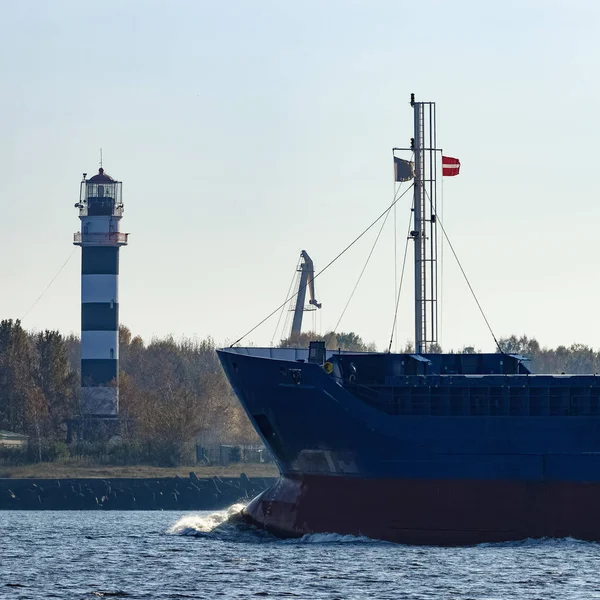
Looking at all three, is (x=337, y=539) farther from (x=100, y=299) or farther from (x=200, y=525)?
(x=100, y=299)

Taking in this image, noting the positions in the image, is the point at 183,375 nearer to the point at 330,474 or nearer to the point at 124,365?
the point at 124,365

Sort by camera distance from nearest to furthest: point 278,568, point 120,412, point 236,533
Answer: point 278,568 < point 236,533 < point 120,412

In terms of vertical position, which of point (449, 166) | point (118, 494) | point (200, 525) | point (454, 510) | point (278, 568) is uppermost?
point (449, 166)

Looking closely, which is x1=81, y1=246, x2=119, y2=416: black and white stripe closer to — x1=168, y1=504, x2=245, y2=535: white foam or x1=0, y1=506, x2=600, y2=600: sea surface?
x1=168, y1=504, x2=245, y2=535: white foam

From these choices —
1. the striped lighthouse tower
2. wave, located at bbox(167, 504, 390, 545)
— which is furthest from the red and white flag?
the striped lighthouse tower

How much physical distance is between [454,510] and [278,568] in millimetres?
7801

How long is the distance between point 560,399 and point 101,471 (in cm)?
4756

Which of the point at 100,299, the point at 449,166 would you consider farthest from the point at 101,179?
the point at 449,166

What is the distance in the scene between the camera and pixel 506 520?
53.7 metres

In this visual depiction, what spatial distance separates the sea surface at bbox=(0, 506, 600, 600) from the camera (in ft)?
145

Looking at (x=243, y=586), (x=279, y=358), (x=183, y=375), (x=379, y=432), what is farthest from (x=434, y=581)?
(x=183, y=375)

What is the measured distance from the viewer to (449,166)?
62531mm

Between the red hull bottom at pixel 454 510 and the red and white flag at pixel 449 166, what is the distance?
13934 millimetres

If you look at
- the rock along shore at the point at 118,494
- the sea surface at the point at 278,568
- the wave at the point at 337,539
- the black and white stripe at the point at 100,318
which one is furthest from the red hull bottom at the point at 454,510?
the black and white stripe at the point at 100,318
